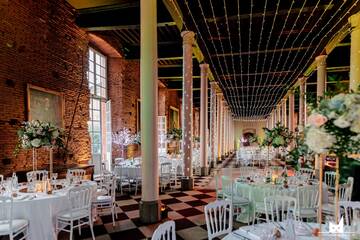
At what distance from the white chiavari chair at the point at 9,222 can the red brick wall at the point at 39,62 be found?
1.89 metres

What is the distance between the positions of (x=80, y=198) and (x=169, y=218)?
5.99 ft

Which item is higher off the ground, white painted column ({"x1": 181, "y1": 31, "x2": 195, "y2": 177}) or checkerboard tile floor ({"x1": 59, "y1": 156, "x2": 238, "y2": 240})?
white painted column ({"x1": 181, "y1": 31, "x2": 195, "y2": 177})

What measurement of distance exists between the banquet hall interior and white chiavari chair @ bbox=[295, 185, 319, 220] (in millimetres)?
23

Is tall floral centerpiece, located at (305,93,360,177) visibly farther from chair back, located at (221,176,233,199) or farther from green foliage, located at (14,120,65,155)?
green foliage, located at (14,120,65,155)

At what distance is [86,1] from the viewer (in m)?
7.57

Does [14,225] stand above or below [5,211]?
below

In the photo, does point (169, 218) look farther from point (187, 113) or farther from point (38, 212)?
point (187, 113)

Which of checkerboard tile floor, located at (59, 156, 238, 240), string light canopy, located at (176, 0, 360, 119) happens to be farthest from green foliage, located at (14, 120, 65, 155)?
string light canopy, located at (176, 0, 360, 119)

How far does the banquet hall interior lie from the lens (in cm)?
254

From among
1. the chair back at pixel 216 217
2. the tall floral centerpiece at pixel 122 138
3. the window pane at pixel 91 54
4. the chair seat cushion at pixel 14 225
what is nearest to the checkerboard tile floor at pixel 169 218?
the chair seat cushion at pixel 14 225

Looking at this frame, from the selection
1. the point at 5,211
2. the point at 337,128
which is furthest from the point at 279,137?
the point at 5,211

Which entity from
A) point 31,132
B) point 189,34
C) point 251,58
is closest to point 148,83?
point 31,132

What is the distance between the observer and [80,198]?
4.11 m

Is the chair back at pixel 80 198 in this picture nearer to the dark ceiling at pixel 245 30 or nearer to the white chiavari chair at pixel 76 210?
the white chiavari chair at pixel 76 210
